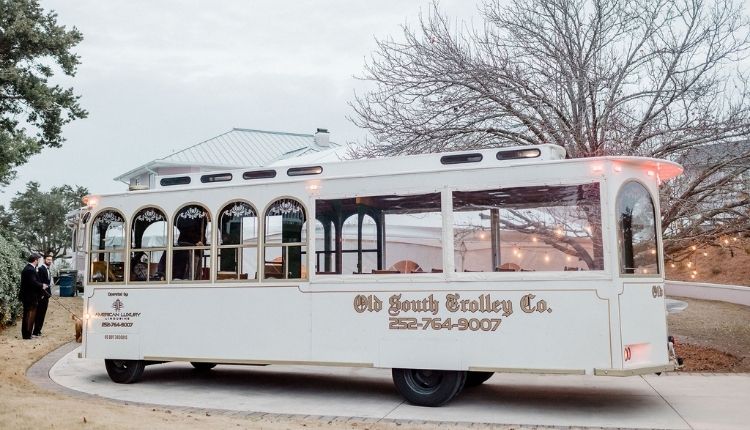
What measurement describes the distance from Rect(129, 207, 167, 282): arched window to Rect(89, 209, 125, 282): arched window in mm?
225

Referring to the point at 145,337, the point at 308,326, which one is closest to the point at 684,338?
the point at 308,326

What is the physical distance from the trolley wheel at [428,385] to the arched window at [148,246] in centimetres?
382

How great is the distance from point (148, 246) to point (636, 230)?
655 centimetres

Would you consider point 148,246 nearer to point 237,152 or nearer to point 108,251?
point 108,251

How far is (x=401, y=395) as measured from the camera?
361 inches

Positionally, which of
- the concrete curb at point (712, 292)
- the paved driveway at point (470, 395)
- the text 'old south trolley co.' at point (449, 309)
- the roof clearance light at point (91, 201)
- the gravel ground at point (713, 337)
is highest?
the roof clearance light at point (91, 201)

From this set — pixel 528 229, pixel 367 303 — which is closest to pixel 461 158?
pixel 528 229

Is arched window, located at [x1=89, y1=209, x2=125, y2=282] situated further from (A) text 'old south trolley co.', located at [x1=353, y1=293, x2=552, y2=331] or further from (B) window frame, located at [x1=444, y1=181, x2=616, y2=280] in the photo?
(B) window frame, located at [x1=444, y1=181, x2=616, y2=280]

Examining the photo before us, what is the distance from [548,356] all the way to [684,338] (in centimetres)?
723

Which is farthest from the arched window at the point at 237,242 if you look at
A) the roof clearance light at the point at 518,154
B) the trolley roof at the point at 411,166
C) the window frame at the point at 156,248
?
the roof clearance light at the point at 518,154

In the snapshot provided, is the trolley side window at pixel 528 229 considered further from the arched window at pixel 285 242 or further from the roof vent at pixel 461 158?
the arched window at pixel 285 242

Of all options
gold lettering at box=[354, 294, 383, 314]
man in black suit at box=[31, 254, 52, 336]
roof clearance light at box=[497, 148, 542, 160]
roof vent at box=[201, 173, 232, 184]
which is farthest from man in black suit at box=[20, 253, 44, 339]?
roof clearance light at box=[497, 148, 542, 160]

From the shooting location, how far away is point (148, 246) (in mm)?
10609

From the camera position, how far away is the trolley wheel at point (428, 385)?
8578 millimetres
